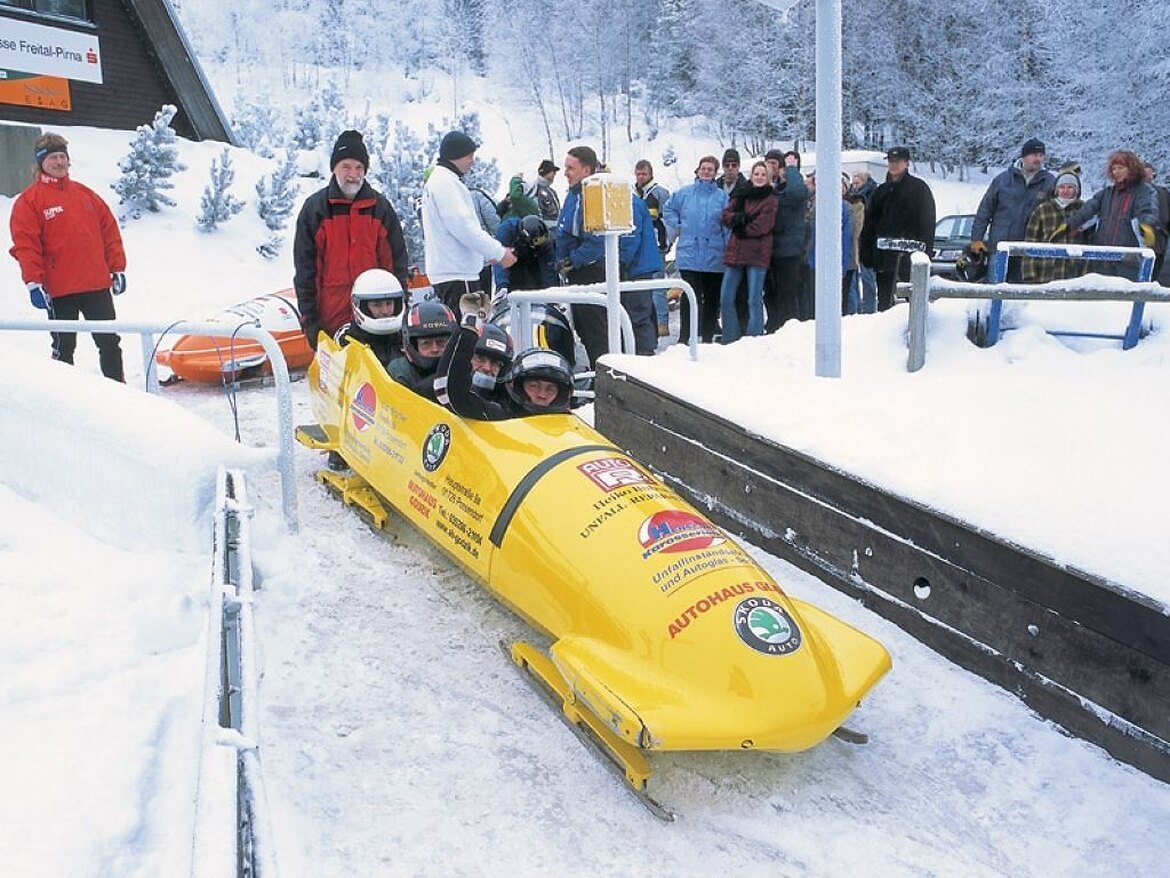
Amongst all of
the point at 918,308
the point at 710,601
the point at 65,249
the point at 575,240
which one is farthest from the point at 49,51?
the point at 710,601

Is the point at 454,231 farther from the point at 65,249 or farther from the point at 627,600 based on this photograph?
the point at 627,600

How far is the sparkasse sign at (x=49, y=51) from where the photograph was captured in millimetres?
13273

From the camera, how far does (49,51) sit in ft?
45.8

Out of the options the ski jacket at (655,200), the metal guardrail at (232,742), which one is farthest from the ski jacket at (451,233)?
the ski jacket at (655,200)

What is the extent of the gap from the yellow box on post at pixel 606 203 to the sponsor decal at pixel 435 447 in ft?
5.78

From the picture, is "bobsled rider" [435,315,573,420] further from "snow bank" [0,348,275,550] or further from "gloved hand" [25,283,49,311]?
"gloved hand" [25,283,49,311]

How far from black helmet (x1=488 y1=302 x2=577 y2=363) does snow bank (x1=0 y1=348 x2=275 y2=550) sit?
237 centimetres

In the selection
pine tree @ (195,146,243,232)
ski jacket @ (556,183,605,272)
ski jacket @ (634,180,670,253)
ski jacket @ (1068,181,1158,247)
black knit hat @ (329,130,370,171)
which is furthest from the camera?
pine tree @ (195,146,243,232)

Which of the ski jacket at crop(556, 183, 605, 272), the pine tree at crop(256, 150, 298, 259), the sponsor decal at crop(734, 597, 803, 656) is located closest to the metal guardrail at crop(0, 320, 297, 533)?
the sponsor decal at crop(734, 597, 803, 656)

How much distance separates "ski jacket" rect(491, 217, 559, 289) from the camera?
721 centimetres

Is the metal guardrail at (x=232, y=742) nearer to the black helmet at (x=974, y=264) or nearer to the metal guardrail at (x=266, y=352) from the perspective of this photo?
the metal guardrail at (x=266, y=352)

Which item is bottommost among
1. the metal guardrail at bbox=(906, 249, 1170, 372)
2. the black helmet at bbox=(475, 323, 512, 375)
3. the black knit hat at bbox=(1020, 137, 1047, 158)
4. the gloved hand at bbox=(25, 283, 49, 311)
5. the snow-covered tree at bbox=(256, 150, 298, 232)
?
the black helmet at bbox=(475, 323, 512, 375)

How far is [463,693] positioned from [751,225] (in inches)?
202

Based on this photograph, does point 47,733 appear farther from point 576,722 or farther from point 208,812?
point 576,722
